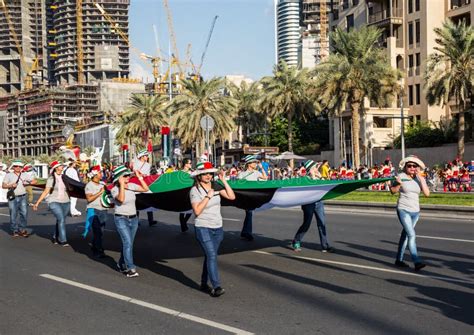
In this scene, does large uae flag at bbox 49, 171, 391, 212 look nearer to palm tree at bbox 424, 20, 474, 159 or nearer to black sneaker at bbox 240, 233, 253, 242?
black sneaker at bbox 240, 233, 253, 242

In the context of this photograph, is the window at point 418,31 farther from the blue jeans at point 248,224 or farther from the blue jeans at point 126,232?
the blue jeans at point 126,232

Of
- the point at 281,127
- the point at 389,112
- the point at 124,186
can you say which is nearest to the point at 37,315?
the point at 124,186

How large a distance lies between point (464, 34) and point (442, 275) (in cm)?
3810

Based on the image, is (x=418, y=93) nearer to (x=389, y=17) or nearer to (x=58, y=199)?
(x=389, y=17)

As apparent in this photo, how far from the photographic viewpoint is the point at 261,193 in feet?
36.2

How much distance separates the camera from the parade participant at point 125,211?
9.70m

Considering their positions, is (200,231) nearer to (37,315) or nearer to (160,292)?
(160,292)

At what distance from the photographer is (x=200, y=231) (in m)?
8.21

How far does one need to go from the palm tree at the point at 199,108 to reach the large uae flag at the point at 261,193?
42122mm

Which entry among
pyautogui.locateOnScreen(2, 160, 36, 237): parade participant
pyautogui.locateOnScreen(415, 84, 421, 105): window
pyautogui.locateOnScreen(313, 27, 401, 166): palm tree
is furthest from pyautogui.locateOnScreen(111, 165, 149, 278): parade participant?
pyautogui.locateOnScreen(415, 84, 421, 105): window

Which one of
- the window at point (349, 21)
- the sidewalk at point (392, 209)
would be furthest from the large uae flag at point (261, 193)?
the window at point (349, 21)

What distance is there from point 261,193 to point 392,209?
11398 mm

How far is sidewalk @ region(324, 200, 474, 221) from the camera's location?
18703mm

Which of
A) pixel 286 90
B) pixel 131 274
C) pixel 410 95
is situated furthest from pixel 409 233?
pixel 410 95
